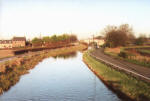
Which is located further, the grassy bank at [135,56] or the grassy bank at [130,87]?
the grassy bank at [135,56]

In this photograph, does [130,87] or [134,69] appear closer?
[130,87]

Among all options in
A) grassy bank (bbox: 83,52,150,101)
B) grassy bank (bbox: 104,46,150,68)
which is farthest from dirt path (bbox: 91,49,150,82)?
grassy bank (bbox: 104,46,150,68)

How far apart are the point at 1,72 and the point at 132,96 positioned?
60.9ft

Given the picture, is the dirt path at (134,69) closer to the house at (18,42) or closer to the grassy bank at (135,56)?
the grassy bank at (135,56)

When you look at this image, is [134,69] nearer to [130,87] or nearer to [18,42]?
[130,87]

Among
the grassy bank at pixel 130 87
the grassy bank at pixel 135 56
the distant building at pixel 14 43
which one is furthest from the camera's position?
the distant building at pixel 14 43

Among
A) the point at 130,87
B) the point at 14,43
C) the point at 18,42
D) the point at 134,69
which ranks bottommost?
the point at 130,87

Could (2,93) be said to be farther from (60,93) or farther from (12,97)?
(60,93)

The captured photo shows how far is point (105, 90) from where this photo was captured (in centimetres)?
1967

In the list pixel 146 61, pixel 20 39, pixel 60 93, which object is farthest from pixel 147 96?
pixel 20 39

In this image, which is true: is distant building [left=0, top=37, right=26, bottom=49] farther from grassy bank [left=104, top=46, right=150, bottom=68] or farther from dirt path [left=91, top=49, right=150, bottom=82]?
dirt path [left=91, top=49, right=150, bottom=82]

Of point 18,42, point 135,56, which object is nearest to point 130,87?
point 135,56

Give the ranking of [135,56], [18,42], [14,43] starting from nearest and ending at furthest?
[135,56], [18,42], [14,43]

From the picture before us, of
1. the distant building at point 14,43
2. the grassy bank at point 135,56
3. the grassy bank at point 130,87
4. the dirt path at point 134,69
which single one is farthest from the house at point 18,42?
the grassy bank at point 130,87
